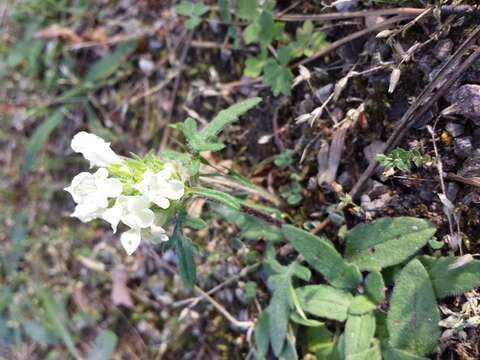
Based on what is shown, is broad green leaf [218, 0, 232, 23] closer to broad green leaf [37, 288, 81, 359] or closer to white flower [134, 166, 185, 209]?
white flower [134, 166, 185, 209]

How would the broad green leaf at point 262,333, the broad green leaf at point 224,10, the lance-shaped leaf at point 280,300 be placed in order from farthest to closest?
the broad green leaf at point 224,10, the broad green leaf at point 262,333, the lance-shaped leaf at point 280,300

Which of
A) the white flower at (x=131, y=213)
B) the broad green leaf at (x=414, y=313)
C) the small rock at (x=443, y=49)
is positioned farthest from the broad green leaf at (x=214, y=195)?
the small rock at (x=443, y=49)

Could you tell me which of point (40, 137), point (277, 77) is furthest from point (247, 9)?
point (40, 137)

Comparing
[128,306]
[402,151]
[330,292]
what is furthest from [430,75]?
[128,306]

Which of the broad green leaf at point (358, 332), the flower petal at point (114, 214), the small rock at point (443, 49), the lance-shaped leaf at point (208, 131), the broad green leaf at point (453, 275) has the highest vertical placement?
the small rock at point (443, 49)

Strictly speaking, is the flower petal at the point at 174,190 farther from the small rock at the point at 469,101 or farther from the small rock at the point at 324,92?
the small rock at the point at 469,101

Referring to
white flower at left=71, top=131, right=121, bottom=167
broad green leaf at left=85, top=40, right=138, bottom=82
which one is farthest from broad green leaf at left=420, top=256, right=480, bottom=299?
broad green leaf at left=85, top=40, right=138, bottom=82

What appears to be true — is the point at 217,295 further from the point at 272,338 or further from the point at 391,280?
the point at 391,280
